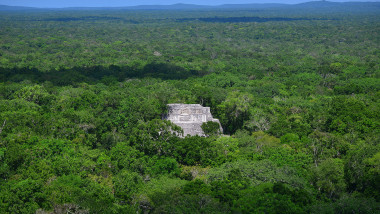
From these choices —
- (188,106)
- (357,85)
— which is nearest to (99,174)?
(188,106)

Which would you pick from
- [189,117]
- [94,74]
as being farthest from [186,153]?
[94,74]

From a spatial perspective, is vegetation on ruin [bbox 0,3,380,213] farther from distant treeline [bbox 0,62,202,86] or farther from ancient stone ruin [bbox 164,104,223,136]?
distant treeline [bbox 0,62,202,86]

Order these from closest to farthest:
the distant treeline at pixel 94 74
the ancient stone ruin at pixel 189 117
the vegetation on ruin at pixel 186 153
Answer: the vegetation on ruin at pixel 186 153 → the ancient stone ruin at pixel 189 117 → the distant treeline at pixel 94 74

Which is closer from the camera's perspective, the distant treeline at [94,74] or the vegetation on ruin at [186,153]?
the vegetation on ruin at [186,153]

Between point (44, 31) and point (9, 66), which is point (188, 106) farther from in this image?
point (44, 31)

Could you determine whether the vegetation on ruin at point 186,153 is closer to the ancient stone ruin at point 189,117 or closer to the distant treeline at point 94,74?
the ancient stone ruin at point 189,117

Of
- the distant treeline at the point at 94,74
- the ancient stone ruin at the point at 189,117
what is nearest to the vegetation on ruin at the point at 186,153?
the ancient stone ruin at the point at 189,117

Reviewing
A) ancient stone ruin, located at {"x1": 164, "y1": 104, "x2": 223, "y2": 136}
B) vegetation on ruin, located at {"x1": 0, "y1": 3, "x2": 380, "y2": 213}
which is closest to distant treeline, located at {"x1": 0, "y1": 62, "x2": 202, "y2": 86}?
vegetation on ruin, located at {"x1": 0, "y1": 3, "x2": 380, "y2": 213}

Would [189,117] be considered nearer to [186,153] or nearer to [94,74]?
[186,153]

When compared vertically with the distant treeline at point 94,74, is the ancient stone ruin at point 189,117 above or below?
above
